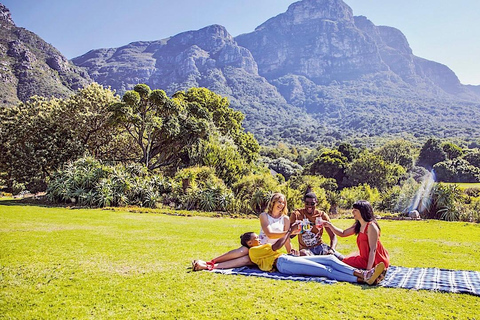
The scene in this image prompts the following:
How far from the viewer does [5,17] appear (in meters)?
94.4

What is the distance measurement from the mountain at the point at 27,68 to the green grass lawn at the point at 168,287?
58730 millimetres

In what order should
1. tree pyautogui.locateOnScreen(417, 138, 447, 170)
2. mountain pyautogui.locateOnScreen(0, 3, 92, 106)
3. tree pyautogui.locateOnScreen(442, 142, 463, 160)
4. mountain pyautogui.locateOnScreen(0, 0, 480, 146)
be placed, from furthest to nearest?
1. mountain pyautogui.locateOnScreen(0, 0, 480, 146)
2. mountain pyautogui.locateOnScreen(0, 3, 92, 106)
3. tree pyautogui.locateOnScreen(442, 142, 463, 160)
4. tree pyautogui.locateOnScreen(417, 138, 447, 170)

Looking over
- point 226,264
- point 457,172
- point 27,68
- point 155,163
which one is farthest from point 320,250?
point 27,68

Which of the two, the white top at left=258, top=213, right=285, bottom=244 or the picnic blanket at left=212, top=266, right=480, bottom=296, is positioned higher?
the white top at left=258, top=213, right=285, bottom=244

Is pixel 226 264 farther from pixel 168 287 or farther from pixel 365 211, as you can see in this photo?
pixel 365 211

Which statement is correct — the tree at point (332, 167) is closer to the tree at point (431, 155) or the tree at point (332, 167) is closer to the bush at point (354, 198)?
the tree at point (431, 155)

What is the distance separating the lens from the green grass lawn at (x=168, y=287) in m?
3.28

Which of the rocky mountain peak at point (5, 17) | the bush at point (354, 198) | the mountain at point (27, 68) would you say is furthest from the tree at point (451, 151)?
the rocky mountain peak at point (5, 17)

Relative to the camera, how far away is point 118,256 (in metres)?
5.43

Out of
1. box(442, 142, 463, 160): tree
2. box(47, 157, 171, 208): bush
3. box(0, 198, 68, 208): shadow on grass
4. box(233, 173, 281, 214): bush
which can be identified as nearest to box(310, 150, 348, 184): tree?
box(442, 142, 463, 160): tree

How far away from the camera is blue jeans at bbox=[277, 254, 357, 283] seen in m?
4.30

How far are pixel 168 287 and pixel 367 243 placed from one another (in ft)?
9.25

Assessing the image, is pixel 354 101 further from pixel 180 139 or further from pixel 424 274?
pixel 424 274

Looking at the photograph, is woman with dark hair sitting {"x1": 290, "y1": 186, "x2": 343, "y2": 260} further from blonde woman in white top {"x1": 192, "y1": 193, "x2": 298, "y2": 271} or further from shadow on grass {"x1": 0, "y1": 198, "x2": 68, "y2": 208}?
shadow on grass {"x1": 0, "y1": 198, "x2": 68, "y2": 208}
